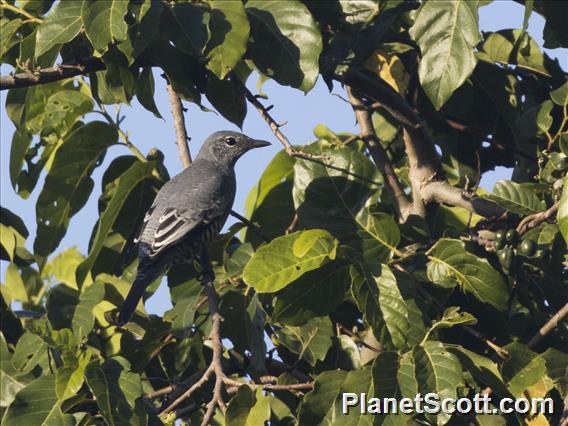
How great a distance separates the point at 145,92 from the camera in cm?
514

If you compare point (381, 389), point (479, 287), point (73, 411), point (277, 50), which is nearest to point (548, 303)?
point (479, 287)

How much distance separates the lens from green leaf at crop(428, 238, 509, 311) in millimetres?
4379

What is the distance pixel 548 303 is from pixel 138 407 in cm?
197

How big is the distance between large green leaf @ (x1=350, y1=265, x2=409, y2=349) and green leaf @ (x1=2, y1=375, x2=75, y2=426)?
1.28 metres

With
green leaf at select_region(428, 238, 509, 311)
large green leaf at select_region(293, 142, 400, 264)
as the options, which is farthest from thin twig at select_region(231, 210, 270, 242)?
green leaf at select_region(428, 238, 509, 311)

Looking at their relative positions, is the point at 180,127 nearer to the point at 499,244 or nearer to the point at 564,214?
the point at 499,244

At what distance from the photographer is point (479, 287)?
4.42 m

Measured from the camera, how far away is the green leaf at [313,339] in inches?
186

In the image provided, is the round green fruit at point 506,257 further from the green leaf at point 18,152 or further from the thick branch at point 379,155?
the green leaf at point 18,152

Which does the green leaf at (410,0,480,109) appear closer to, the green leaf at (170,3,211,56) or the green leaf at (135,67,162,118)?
the green leaf at (170,3,211,56)

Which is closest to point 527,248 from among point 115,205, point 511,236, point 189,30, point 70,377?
point 511,236

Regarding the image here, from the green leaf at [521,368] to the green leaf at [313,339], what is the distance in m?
0.83

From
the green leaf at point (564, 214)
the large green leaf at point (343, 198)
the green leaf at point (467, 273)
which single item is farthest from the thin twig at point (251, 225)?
the green leaf at point (564, 214)

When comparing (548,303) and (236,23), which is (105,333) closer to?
(236,23)
